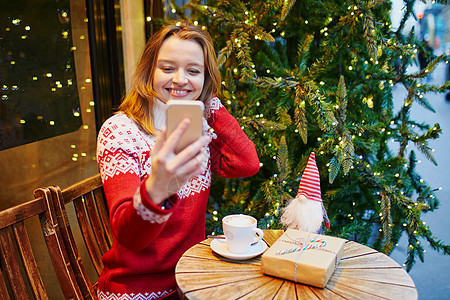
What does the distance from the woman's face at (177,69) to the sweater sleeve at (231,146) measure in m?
0.23

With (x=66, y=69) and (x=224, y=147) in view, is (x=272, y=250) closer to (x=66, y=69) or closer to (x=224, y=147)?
(x=224, y=147)

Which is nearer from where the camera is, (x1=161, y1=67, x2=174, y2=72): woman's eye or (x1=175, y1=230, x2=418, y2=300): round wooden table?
(x1=175, y1=230, x2=418, y2=300): round wooden table

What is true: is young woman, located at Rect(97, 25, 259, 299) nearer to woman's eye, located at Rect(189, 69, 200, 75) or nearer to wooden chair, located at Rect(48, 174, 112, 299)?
woman's eye, located at Rect(189, 69, 200, 75)

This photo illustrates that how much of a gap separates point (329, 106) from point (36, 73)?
4.61 feet

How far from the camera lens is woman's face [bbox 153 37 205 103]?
1.27 metres

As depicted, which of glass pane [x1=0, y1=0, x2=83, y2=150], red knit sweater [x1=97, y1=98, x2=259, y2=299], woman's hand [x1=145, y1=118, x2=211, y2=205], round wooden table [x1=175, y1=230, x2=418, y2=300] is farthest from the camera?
glass pane [x1=0, y1=0, x2=83, y2=150]

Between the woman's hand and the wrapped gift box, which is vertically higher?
the woman's hand

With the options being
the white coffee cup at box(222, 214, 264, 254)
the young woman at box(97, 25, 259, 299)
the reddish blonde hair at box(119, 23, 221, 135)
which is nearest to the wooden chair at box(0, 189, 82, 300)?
the young woman at box(97, 25, 259, 299)

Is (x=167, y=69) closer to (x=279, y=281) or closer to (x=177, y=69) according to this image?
(x=177, y=69)

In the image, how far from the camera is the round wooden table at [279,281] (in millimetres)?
912

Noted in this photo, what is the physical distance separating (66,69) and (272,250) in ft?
5.06

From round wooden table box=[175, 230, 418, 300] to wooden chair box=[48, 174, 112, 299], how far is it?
0.52 m

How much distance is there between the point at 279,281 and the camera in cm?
98

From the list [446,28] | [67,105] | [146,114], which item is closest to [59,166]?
[67,105]
